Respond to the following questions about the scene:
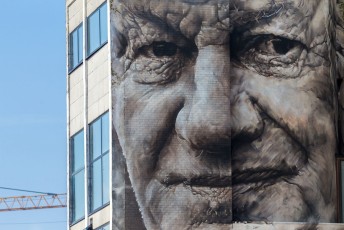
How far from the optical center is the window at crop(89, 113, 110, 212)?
2126 inches

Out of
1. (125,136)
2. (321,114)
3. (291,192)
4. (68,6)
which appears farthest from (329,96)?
(68,6)

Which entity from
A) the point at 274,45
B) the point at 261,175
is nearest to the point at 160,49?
the point at 274,45

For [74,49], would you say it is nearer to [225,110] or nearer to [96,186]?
[96,186]

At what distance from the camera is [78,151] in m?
57.1

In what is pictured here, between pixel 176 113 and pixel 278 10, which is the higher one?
pixel 278 10

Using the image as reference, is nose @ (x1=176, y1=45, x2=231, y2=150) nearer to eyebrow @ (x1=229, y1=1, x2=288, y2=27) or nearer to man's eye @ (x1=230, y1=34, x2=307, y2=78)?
man's eye @ (x1=230, y1=34, x2=307, y2=78)

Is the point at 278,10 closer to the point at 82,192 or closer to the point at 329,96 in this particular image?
the point at 329,96

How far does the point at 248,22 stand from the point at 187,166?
6785 mm

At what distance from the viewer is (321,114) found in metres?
55.2

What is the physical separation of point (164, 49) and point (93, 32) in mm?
4010

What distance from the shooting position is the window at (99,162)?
177 ft

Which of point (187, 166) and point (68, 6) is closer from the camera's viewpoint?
point (187, 166)

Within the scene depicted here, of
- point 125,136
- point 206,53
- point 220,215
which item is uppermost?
point 206,53

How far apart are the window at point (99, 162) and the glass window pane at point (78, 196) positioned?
1.07 meters
